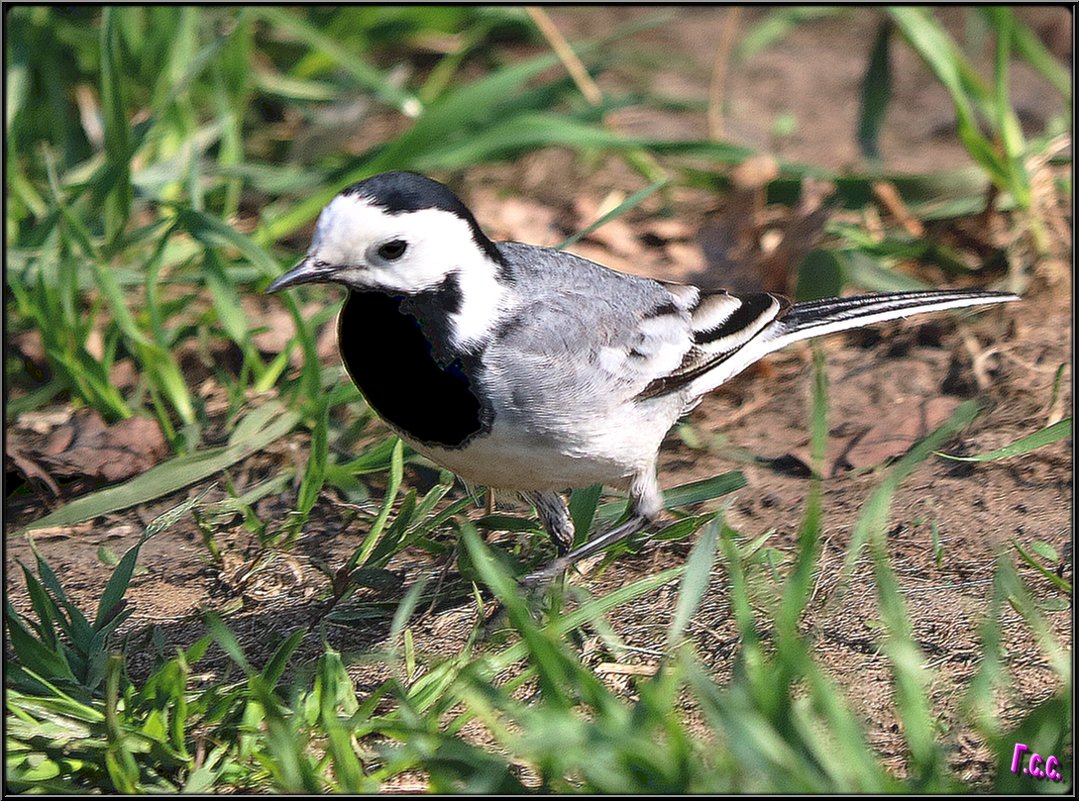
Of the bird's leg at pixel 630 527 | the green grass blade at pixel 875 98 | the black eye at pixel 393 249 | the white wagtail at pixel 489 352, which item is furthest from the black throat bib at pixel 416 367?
the green grass blade at pixel 875 98

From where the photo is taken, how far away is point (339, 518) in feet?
14.4

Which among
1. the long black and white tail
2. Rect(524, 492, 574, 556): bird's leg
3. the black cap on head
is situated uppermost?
the black cap on head

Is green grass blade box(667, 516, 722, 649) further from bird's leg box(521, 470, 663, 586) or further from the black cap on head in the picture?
the black cap on head

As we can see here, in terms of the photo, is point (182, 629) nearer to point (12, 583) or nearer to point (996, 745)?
point (12, 583)

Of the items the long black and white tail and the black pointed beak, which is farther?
the long black and white tail

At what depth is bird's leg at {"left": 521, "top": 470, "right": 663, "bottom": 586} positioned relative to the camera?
12.8 feet

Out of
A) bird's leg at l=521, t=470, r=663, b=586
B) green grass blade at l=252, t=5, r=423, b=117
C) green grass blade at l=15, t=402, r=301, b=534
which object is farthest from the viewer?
green grass blade at l=252, t=5, r=423, b=117

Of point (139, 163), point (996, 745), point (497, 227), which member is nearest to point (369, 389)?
point (996, 745)

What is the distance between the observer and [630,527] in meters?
4.04

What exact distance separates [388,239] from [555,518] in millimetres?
1156

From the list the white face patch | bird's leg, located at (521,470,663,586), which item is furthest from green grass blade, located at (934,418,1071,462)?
the white face patch

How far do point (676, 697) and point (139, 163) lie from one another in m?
4.17

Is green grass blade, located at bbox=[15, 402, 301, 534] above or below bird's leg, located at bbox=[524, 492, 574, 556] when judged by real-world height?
below

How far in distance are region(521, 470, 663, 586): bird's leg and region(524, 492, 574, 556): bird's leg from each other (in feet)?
0.21
